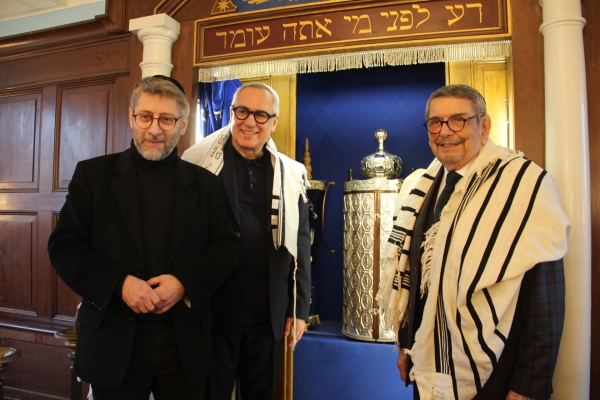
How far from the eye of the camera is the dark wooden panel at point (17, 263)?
306 cm

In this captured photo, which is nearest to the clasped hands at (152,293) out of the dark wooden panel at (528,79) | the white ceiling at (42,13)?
the dark wooden panel at (528,79)

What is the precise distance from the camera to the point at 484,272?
1318mm

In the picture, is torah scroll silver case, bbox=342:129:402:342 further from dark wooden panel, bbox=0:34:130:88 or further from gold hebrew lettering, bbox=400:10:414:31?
dark wooden panel, bbox=0:34:130:88

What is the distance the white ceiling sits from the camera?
10.8ft

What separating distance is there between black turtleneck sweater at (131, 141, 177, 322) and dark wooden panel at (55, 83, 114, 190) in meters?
1.53

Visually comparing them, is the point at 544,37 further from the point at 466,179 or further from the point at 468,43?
the point at 466,179

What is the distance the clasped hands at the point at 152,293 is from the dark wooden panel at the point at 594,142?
1.77 m

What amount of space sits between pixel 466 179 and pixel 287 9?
1.47 meters

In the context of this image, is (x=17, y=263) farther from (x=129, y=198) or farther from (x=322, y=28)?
(x=322, y=28)

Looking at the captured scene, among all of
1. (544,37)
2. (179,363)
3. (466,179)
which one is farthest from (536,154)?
(179,363)

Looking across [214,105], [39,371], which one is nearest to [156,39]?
[214,105]

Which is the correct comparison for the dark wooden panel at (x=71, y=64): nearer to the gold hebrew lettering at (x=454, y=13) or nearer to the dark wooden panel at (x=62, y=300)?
the dark wooden panel at (x=62, y=300)

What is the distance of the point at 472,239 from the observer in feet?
4.49

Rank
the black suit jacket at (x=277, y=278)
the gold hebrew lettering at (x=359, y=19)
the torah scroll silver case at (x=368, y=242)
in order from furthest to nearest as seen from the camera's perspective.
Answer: the torah scroll silver case at (x=368, y=242), the gold hebrew lettering at (x=359, y=19), the black suit jacket at (x=277, y=278)
